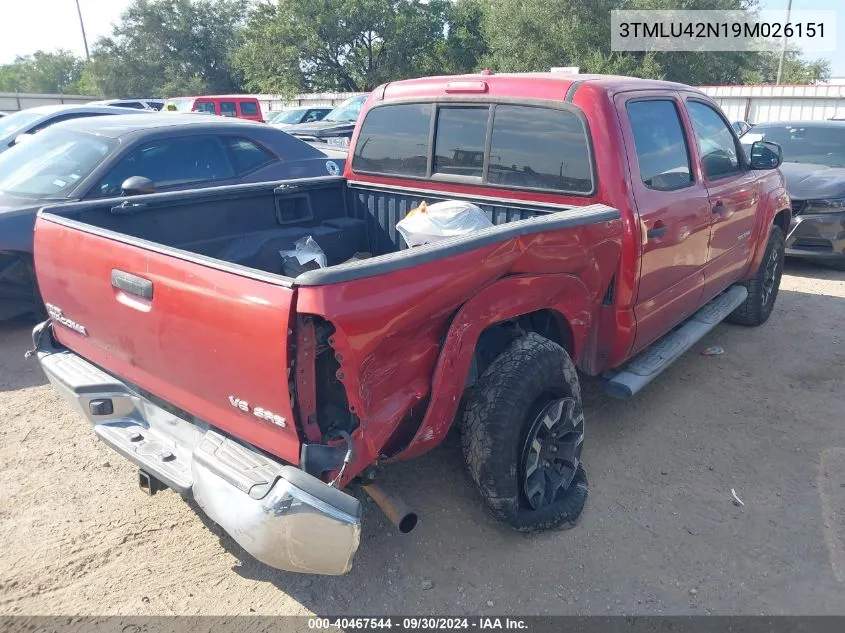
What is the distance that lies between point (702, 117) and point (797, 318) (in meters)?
2.73

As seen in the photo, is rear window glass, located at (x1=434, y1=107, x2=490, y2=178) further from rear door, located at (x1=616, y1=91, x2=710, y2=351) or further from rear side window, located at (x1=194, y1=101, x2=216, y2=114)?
rear side window, located at (x1=194, y1=101, x2=216, y2=114)

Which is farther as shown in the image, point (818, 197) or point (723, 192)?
point (818, 197)

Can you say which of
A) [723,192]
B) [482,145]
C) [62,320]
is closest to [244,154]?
[482,145]

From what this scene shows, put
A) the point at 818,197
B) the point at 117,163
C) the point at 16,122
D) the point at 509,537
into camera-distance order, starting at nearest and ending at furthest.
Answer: the point at 509,537 < the point at 117,163 < the point at 818,197 < the point at 16,122

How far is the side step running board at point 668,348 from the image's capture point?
3695mm

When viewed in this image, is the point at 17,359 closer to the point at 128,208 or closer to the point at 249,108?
the point at 128,208

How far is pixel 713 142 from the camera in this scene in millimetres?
4523

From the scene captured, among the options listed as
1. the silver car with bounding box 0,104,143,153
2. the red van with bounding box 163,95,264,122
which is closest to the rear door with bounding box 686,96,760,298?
the silver car with bounding box 0,104,143,153

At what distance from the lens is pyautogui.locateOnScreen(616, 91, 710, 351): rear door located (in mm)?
3529

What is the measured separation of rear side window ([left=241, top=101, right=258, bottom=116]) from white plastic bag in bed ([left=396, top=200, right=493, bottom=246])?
16.8 meters

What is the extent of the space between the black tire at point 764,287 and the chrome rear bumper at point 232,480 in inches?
182

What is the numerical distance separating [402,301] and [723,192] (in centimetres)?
314

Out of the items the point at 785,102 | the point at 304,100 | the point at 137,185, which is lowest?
the point at 785,102

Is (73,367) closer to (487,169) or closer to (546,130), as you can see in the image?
(487,169)
